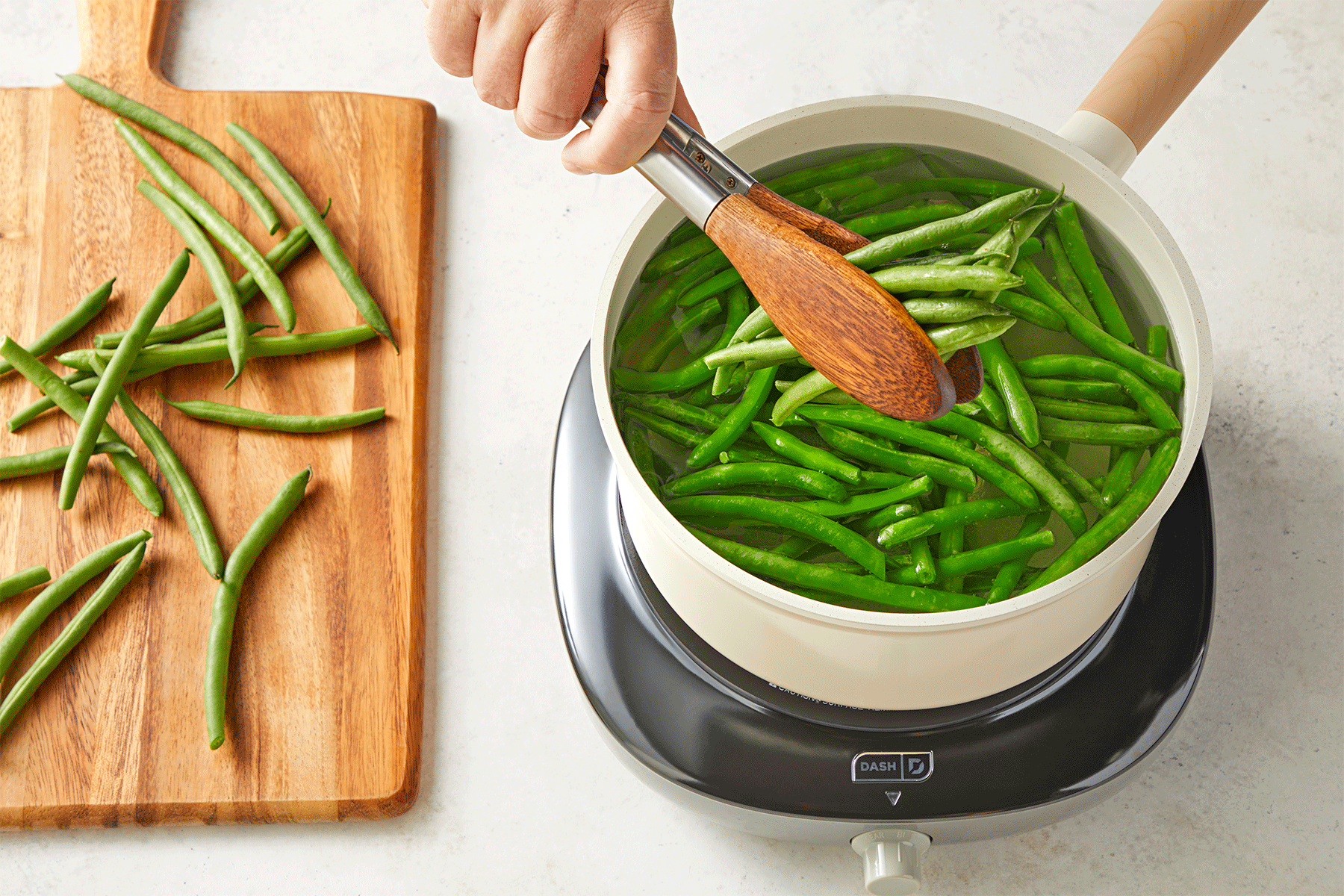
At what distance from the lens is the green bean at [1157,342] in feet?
2.68

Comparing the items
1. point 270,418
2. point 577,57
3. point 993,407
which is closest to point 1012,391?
point 993,407

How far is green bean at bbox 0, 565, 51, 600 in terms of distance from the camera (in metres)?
1.16

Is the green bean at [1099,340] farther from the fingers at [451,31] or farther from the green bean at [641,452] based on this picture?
the fingers at [451,31]

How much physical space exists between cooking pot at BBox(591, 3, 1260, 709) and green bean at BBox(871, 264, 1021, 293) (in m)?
0.16

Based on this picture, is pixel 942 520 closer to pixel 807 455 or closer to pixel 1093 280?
pixel 807 455

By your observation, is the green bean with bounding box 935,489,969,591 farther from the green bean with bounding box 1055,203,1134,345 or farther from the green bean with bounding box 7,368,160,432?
the green bean with bounding box 7,368,160,432

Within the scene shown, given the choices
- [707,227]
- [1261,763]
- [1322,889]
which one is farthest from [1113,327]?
[1322,889]

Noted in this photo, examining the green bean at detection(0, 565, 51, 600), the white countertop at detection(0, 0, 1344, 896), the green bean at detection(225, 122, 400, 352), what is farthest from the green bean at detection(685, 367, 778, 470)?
the green bean at detection(0, 565, 51, 600)

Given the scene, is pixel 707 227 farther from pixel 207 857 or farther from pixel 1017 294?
pixel 207 857

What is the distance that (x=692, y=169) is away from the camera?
27.1 inches

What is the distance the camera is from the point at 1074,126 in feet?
2.77

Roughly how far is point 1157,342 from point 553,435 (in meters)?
0.78

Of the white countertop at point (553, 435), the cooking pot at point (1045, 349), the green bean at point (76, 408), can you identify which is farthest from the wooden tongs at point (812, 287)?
the green bean at point (76, 408)

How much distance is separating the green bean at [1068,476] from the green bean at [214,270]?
37.1 inches
